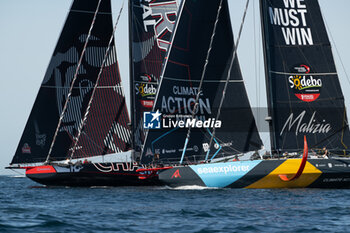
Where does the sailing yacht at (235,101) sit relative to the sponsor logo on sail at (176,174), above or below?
above

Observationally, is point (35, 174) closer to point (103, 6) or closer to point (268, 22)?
point (103, 6)

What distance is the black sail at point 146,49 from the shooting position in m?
33.0

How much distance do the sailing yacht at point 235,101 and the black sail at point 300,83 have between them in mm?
46

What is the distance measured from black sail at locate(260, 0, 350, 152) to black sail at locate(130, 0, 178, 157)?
32.8 ft

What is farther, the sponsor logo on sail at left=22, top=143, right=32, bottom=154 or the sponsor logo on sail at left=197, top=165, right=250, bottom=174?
the sponsor logo on sail at left=22, top=143, right=32, bottom=154

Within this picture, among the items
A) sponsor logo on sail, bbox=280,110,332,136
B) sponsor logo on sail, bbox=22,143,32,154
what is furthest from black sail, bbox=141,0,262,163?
sponsor logo on sail, bbox=22,143,32,154

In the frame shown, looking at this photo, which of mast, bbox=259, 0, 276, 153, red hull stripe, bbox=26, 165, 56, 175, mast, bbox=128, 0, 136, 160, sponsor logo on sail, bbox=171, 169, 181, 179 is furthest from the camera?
mast, bbox=128, 0, 136, 160

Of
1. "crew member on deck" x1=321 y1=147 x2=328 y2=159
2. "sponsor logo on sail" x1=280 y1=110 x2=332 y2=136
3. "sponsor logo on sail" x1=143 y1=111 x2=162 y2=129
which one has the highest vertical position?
"sponsor logo on sail" x1=143 y1=111 x2=162 y2=129

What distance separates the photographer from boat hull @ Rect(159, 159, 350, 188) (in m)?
23.0

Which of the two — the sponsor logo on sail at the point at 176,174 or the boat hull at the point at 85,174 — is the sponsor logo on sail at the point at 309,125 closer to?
the sponsor logo on sail at the point at 176,174

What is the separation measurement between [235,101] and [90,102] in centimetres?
943

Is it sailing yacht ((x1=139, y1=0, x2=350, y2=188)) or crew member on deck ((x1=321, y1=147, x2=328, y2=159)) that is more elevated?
sailing yacht ((x1=139, y1=0, x2=350, y2=188))

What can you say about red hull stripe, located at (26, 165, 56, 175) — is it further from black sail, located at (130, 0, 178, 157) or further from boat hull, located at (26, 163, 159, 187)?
black sail, located at (130, 0, 178, 157)

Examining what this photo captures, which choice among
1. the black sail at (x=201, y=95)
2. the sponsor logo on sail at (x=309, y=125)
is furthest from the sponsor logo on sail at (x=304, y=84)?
the black sail at (x=201, y=95)
